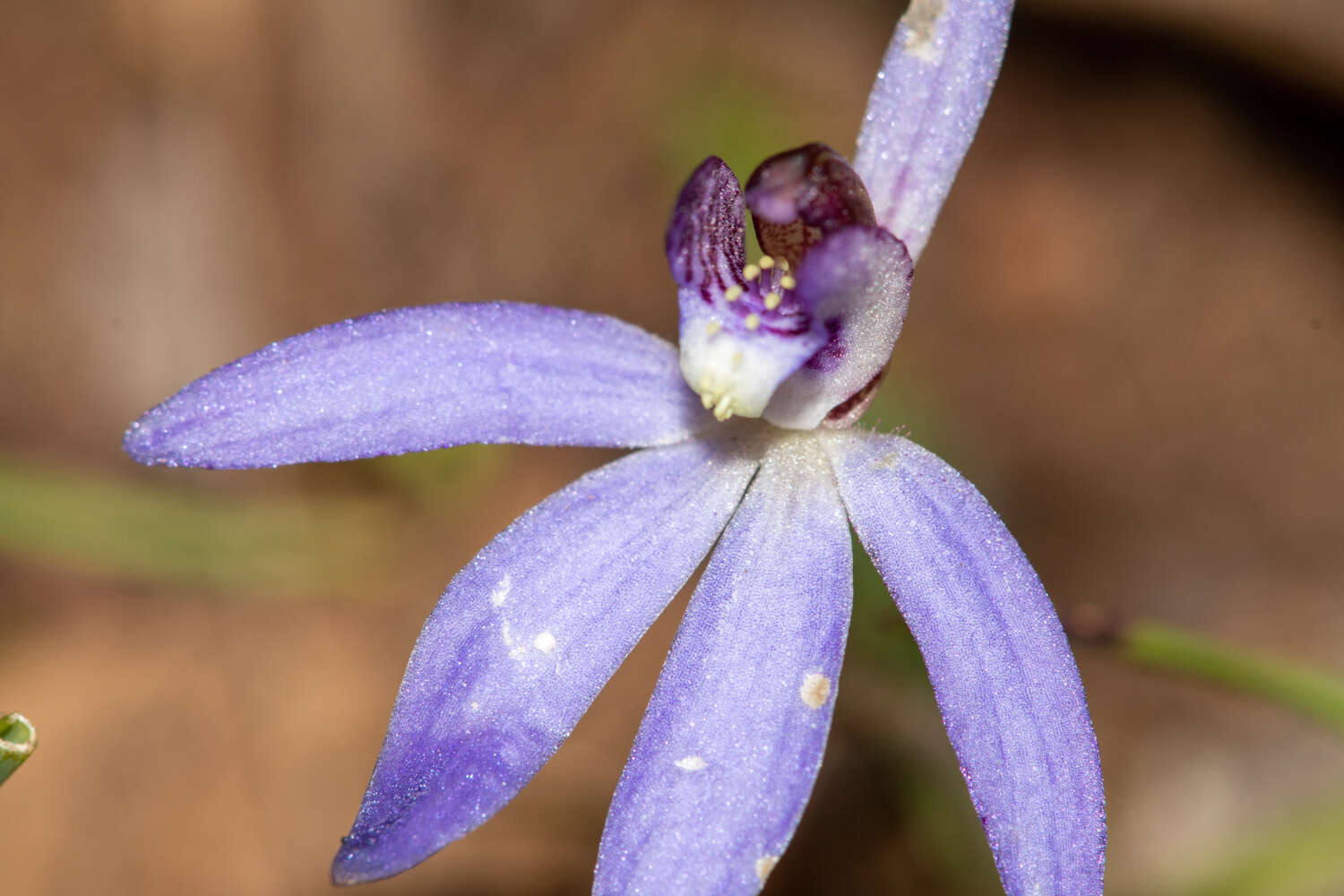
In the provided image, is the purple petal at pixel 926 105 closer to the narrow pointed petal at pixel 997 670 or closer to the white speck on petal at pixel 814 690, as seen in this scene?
the narrow pointed petal at pixel 997 670

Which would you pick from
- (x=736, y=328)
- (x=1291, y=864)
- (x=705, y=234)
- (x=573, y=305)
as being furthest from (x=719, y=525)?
(x=573, y=305)

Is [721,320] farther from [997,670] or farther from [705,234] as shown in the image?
[997,670]

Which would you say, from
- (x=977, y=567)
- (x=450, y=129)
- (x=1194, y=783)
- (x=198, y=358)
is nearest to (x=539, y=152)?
(x=450, y=129)

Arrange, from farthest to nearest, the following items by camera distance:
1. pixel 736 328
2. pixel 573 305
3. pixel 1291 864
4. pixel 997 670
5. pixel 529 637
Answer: pixel 573 305 → pixel 1291 864 → pixel 736 328 → pixel 529 637 → pixel 997 670

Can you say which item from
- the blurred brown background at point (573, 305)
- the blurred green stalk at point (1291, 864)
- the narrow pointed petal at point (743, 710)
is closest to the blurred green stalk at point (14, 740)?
the narrow pointed petal at point (743, 710)

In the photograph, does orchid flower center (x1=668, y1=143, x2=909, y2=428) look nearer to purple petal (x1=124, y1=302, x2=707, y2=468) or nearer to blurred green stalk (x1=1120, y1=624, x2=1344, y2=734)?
purple petal (x1=124, y1=302, x2=707, y2=468)

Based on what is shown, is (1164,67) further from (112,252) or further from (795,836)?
(112,252)
